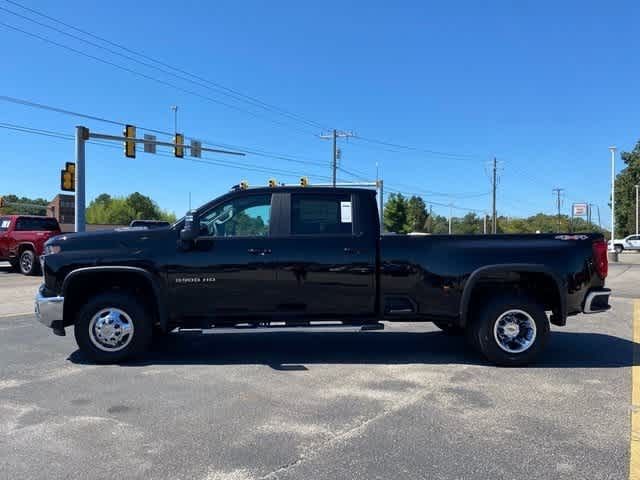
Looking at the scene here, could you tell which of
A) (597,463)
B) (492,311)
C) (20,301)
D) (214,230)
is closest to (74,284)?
(214,230)

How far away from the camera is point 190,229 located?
580 centimetres

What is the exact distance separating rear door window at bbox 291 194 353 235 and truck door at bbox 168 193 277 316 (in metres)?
0.42

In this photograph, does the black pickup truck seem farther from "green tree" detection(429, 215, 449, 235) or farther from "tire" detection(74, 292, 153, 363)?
"green tree" detection(429, 215, 449, 235)

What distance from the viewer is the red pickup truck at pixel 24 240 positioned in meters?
18.4

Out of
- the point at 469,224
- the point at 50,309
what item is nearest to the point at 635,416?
the point at 50,309

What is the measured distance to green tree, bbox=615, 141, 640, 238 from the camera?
2800 inches

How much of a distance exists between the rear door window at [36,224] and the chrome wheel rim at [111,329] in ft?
48.9

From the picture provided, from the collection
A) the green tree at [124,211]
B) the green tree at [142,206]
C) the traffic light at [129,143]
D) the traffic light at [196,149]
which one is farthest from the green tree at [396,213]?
the traffic light at [129,143]

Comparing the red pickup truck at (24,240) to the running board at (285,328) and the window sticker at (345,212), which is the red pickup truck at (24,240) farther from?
the window sticker at (345,212)

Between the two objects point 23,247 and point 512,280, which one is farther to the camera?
point 23,247

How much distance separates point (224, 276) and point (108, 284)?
1.40 metres

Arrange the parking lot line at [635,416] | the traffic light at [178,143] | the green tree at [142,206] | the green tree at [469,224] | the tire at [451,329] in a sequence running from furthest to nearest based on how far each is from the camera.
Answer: the green tree at [469,224], the green tree at [142,206], the traffic light at [178,143], the tire at [451,329], the parking lot line at [635,416]

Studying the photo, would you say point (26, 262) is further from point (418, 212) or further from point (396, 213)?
point (418, 212)

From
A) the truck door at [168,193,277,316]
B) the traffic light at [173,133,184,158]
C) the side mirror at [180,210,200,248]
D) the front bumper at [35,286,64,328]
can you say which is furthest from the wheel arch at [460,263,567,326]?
Answer: the traffic light at [173,133,184,158]
